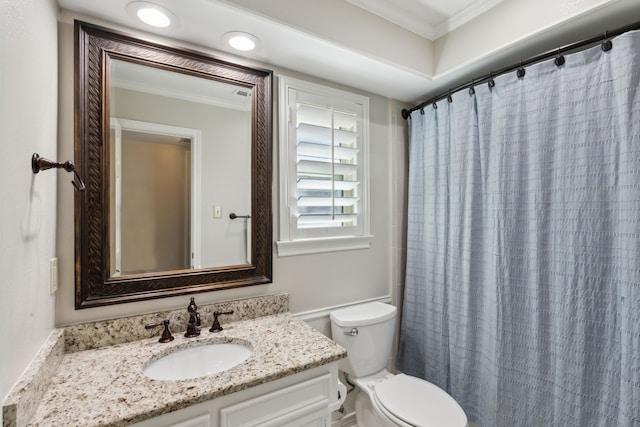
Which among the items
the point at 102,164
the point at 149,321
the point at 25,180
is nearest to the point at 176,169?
the point at 102,164

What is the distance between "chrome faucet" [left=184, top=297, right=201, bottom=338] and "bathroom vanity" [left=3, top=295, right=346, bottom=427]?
1.1 inches

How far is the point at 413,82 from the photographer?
1.78 metres

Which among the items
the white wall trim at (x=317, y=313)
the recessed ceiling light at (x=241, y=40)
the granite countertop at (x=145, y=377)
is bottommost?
the white wall trim at (x=317, y=313)

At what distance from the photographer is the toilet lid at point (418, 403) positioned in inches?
51.3

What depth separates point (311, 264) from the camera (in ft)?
5.60

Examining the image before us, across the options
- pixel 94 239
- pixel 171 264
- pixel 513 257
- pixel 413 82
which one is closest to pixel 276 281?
pixel 171 264

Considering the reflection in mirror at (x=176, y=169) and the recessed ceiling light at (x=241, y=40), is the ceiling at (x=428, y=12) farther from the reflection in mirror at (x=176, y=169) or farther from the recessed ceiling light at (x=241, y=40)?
the reflection in mirror at (x=176, y=169)

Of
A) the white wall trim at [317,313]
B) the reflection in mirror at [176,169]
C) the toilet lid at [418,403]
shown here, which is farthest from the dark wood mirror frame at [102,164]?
the toilet lid at [418,403]

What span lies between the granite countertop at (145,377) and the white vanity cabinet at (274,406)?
5 centimetres

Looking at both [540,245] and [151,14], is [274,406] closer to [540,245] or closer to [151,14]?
[540,245]

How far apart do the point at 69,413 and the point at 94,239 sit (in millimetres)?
612

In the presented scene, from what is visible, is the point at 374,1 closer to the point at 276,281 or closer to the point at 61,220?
the point at 276,281

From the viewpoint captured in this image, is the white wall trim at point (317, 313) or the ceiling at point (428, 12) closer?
the ceiling at point (428, 12)

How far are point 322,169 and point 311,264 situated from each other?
562 mm
